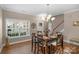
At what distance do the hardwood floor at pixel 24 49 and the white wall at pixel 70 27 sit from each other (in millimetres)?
173

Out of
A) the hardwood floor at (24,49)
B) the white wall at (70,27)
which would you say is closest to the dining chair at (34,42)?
the hardwood floor at (24,49)

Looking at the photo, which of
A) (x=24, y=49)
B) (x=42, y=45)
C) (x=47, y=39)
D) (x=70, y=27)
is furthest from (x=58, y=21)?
(x=24, y=49)

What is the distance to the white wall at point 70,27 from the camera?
1.83 meters

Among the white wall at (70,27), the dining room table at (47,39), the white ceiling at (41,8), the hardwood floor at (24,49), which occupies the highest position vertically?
the white ceiling at (41,8)

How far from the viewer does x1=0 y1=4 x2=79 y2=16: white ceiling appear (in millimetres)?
1820

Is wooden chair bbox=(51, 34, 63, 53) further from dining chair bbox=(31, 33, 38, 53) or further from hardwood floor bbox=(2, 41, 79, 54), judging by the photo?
dining chair bbox=(31, 33, 38, 53)

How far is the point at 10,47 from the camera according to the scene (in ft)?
6.01

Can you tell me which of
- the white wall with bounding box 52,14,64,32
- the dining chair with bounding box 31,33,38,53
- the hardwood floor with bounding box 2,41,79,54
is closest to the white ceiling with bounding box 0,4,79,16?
the white wall with bounding box 52,14,64,32

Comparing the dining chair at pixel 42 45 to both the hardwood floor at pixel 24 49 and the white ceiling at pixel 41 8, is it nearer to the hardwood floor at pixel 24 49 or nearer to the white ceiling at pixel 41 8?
the hardwood floor at pixel 24 49

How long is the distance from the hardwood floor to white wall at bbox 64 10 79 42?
173 millimetres

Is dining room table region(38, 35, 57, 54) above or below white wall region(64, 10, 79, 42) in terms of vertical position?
below

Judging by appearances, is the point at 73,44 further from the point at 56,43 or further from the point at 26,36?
the point at 26,36
